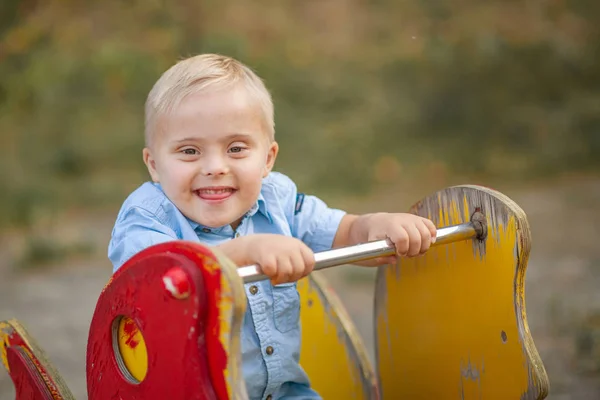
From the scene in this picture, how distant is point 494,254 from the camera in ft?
4.61

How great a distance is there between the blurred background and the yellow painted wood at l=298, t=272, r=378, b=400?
300 centimetres

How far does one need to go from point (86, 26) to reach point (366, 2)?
2.00 m

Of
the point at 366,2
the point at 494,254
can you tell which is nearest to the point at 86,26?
the point at 366,2

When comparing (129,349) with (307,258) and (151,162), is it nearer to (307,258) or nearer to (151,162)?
(307,258)

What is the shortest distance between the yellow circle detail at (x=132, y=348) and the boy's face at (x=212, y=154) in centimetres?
29

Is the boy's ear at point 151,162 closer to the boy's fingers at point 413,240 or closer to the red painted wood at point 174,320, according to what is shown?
the red painted wood at point 174,320

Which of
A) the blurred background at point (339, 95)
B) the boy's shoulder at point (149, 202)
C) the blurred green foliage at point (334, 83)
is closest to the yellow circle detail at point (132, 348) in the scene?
the boy's shoulder at point (149, 202)

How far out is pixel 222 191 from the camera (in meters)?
1.40

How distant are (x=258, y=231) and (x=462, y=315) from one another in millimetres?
434

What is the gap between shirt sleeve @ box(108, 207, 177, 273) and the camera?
4.37 ft

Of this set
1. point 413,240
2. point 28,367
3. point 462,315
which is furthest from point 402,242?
point 28,367

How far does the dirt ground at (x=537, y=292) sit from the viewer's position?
9.43 feet

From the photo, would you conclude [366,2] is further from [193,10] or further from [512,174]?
[512,174]

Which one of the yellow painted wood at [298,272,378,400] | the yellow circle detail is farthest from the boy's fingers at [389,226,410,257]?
the yellow circle detail
